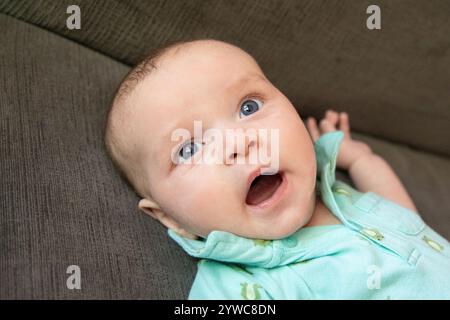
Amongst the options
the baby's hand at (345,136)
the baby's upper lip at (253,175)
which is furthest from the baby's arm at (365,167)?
the baby's upper lip at (253,175)

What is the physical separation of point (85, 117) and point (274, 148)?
37 centimetres

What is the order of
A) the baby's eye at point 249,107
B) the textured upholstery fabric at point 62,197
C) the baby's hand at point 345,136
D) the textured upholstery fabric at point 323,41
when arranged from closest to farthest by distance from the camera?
the textured upholstery fabric at point 62,197
the baby's eye at point 249,107
the textured upholstery fabric at point 323,41
the baby's hand at point 345,136

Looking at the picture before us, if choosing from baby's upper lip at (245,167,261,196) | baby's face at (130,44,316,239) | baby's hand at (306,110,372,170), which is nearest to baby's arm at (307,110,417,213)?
baby's hand at (306,110,372,170)

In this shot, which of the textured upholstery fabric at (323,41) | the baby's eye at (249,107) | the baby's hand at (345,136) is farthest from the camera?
the baby's hand at (345,136)

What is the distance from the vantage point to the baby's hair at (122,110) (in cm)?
83

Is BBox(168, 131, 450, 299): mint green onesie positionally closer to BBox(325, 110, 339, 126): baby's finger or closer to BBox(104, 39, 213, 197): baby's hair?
BBox(104, 39, 213, 197): baby's hair

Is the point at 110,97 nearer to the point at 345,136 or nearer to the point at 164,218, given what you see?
the point at 164,218

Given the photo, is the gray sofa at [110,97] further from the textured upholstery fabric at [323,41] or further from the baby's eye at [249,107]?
the baby's eye at [249,107]

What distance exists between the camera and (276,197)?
30.9 inches

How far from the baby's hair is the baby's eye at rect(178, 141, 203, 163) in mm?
97

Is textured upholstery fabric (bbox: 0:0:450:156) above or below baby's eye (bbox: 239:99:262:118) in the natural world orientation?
above

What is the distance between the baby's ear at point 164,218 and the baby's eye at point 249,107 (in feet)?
0.67

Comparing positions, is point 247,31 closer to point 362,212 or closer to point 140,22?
point 140,22

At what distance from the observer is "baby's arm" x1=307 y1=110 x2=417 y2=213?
1.07 m
